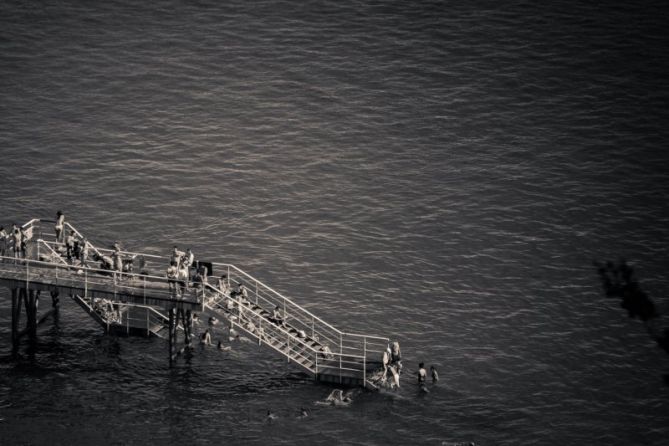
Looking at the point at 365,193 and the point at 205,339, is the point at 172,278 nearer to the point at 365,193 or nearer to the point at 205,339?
the point at 205,339

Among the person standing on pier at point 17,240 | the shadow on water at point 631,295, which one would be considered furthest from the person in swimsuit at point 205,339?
the shadow on water at point 631,295

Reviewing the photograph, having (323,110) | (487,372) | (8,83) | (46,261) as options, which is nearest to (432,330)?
(487,372)

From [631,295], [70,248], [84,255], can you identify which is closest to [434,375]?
[84,255]

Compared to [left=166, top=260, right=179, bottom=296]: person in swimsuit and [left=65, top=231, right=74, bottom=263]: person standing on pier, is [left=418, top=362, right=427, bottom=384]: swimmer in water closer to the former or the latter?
[left=166, top=260, right=179, bottom=296]: person in swimsuit

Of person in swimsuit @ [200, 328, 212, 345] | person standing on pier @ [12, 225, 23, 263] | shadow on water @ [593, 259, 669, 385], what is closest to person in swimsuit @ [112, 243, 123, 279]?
person standing on pier @ [12, 225, 23, 263]

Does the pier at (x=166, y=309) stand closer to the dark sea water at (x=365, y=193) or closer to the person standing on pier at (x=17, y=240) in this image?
the person standing on pier at (x=17, y=240)

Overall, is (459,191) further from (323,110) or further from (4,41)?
(4,41)
